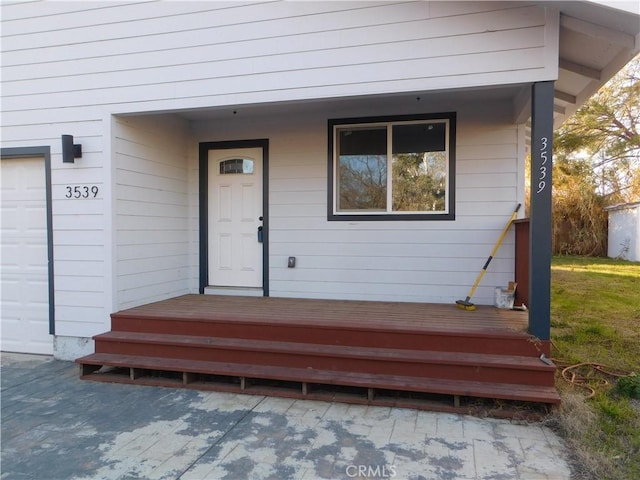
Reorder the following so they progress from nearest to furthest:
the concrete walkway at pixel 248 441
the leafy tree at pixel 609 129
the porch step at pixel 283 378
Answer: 1. the concrete walkway at pixel 248 441
2. the porch step at pixel 283 378
3. the leafy tree at pixel 609 129

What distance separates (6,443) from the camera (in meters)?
2.84

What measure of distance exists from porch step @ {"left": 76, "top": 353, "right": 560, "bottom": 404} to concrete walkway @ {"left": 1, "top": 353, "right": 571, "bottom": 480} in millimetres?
162

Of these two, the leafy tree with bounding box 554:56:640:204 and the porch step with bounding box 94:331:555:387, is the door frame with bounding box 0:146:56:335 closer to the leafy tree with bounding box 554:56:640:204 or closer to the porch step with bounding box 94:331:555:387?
the porch step with bounding box 94:331:555:387

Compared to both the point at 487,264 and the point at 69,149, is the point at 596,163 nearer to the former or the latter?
the point at 487,264

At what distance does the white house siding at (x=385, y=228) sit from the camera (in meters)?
4.69

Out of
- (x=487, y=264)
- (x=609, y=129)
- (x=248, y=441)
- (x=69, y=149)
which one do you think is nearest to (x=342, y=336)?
(x=248, y=441)

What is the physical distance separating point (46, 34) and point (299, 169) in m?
2.95

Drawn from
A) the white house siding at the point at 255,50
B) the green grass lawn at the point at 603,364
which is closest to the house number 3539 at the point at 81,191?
the white house siding at the point at 255,50

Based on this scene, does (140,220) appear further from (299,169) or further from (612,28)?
(612,28)

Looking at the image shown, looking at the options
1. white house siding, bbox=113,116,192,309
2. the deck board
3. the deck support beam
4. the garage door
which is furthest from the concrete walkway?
white house siding, bbox=113,116,192,309

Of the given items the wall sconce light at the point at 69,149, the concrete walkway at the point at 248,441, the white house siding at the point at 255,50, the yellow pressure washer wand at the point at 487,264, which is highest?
the white house siding at the point at 255,50

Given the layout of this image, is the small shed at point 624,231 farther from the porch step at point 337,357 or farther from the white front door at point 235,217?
the white front door at point 235,217

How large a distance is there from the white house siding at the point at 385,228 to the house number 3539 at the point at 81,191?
1.60 meters

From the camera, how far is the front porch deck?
335 cm
